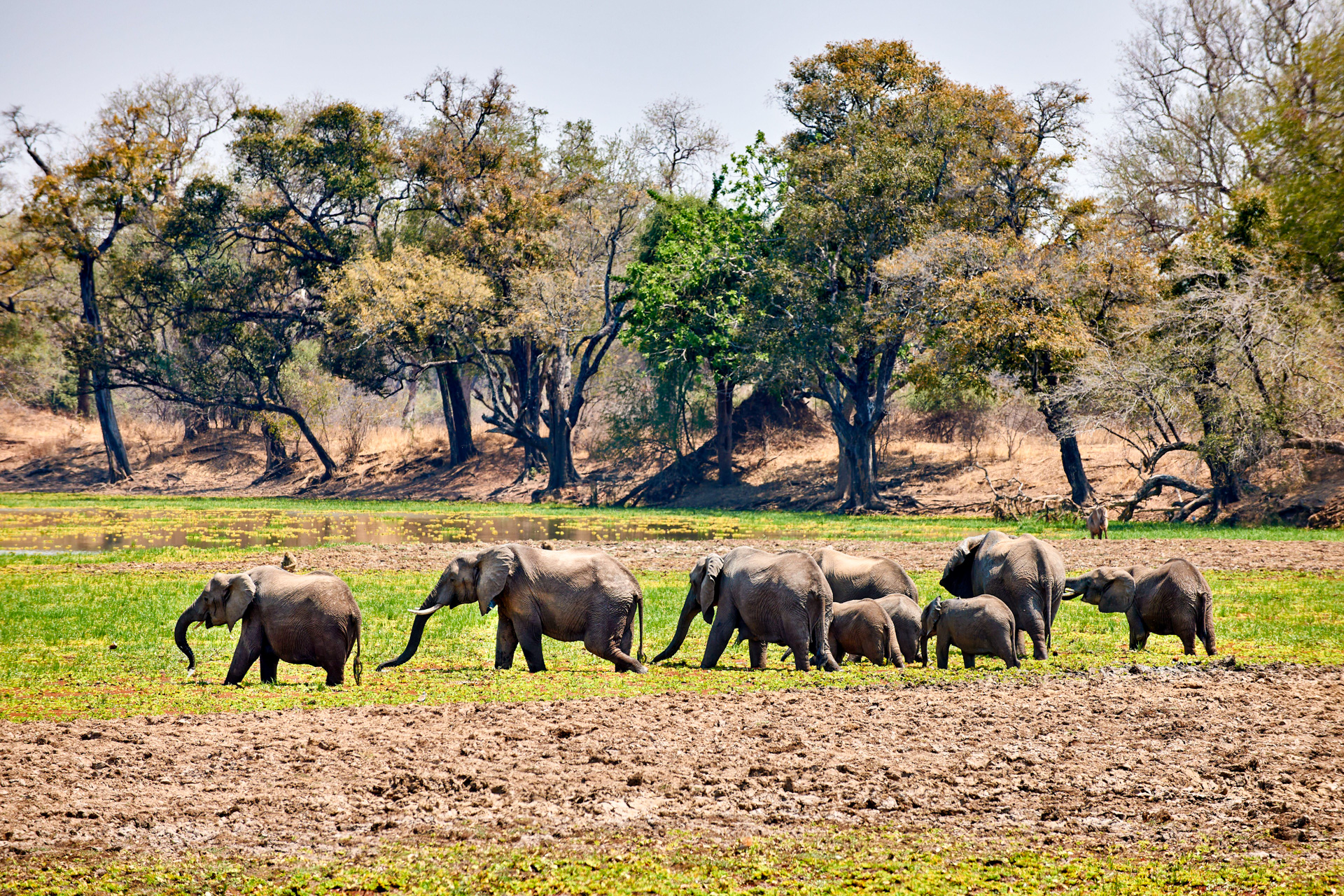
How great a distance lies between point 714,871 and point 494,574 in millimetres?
6498

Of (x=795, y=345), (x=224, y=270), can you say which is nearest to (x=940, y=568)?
(x=795, y=345)

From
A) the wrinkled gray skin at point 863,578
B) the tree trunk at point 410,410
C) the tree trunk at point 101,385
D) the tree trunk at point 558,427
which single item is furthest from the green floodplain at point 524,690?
the tree trunk at point 410,410

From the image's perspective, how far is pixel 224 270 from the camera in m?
55.8

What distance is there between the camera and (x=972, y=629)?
13.1 meters

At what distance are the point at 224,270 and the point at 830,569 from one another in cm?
4838

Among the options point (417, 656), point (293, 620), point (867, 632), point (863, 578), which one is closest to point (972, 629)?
point (867, 632)

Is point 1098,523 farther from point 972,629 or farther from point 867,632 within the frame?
point 867,632

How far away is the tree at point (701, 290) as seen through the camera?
1813 inches

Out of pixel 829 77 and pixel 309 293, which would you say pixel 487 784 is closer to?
pixel 829 77

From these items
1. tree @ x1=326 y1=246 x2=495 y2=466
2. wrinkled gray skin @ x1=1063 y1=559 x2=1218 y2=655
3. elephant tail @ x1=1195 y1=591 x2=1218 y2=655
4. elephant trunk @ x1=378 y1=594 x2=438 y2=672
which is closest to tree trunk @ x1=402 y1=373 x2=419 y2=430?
tree @ x1=326 y1=246 x2=495 y2=466

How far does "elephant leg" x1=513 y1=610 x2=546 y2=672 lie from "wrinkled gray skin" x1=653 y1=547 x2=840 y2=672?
5.00ft

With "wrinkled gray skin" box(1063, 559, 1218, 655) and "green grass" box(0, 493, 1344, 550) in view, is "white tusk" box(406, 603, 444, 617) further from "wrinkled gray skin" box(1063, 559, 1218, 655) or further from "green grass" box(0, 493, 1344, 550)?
"green grass" box(0, 493, 1344, 550)

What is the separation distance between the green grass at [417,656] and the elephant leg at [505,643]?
0.68 ft

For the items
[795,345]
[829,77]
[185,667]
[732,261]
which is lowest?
[185,667]
